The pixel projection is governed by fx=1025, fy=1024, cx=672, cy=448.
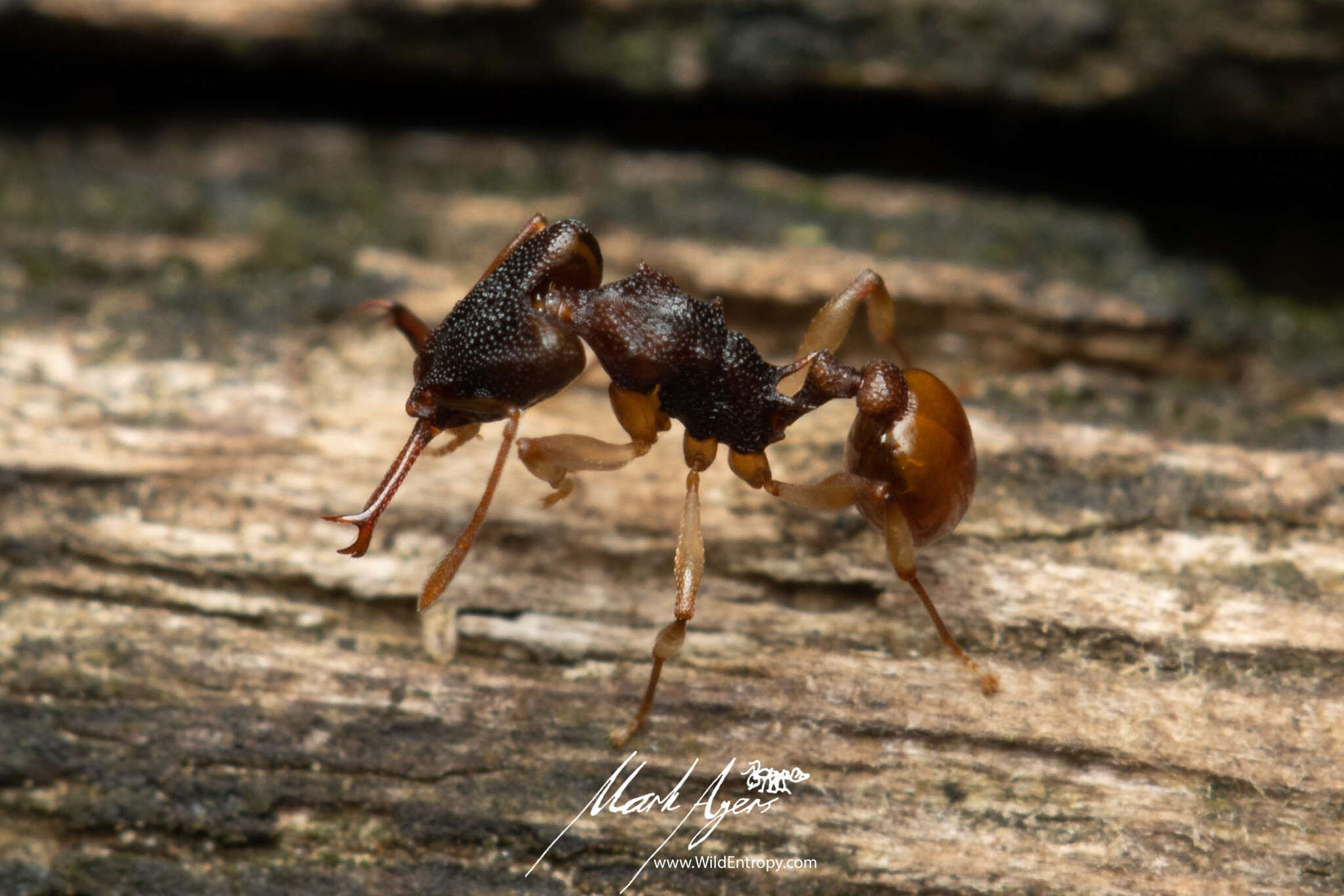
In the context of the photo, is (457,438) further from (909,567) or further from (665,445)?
(909,567)

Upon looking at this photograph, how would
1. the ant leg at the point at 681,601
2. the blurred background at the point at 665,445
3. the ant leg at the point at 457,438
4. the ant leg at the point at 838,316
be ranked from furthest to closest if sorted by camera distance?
the ant leg at the point at 838,316 < the ant leg at the point at 457,438 < the ant leg at the point at 681,601 < the blurred background at the point at 665,445

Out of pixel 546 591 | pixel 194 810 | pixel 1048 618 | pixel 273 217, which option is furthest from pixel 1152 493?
pixel 273 217

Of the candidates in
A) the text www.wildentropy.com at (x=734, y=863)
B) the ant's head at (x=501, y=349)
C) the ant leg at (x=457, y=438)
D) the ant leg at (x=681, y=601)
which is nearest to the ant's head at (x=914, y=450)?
the ant leg at (x=681, y=601)

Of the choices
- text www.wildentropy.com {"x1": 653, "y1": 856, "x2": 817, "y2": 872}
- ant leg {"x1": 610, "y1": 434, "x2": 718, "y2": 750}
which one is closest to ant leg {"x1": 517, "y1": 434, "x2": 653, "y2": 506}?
ant leg {"x1": 610, "y1": 434, "x2": 718, "y2": 750}

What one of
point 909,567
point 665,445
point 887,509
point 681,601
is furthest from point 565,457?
point 909,567

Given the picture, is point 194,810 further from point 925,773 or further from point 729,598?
point 925,773

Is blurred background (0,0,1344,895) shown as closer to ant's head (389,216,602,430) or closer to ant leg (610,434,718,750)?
ant leg (610,434,718,750)

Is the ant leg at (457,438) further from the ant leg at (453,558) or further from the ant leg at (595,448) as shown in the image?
the ant leg at (453,558)
